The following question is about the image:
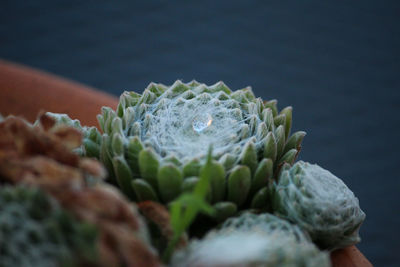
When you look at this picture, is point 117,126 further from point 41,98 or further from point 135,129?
point 41,98

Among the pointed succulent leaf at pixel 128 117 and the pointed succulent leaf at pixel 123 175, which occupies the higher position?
the pointed succulent leaf at pixel 128 117

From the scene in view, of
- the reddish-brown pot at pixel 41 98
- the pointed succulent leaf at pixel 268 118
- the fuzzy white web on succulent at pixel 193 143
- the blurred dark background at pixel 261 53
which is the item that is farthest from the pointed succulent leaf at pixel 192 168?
the blurred dark background at pixel 261 53

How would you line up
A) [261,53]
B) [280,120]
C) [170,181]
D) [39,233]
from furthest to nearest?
[261,53]
[280,120]
[170,181]
[39,233]

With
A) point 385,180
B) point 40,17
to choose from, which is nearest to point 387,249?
point 385,180

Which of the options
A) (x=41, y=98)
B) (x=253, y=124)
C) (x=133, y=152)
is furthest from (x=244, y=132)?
(x=41, y=98)

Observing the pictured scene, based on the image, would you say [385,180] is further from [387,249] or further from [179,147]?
[179,147]

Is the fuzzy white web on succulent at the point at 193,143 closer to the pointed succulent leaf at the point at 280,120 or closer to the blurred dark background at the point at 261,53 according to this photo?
the pointed succulent leaf at the point at 280,120

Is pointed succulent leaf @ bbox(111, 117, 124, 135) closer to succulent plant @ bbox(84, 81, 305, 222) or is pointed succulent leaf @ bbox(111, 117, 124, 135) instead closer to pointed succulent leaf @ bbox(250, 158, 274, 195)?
succulent plant @ bbox(84, 81, 305, 222)
